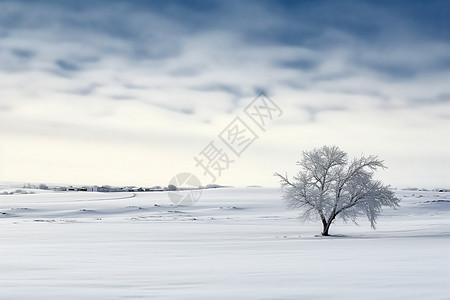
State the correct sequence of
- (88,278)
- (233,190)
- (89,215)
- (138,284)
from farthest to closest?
(233,190) → (89,215) → (88,278) → (138,284)

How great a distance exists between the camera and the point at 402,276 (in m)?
12.7

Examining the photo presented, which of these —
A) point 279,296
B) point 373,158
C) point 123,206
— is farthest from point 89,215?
point 279,296

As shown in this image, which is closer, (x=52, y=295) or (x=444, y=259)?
(x=52, y=295)

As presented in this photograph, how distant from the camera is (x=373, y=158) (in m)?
39.4

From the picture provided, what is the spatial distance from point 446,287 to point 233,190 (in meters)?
97.9

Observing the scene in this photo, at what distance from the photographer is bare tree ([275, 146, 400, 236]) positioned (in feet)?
126

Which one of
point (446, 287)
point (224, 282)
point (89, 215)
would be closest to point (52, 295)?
point (224, 282)

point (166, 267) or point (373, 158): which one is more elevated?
point (373, 158)

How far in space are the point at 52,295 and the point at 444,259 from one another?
1378 centimetres

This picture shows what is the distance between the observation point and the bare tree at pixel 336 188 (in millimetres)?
38531

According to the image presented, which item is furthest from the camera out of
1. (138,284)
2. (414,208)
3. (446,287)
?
(414,208)

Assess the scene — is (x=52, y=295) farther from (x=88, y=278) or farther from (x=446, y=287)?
(x=446, y=287)

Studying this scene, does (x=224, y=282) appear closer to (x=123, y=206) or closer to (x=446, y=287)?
(x=446, y=287)

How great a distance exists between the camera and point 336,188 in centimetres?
3919
